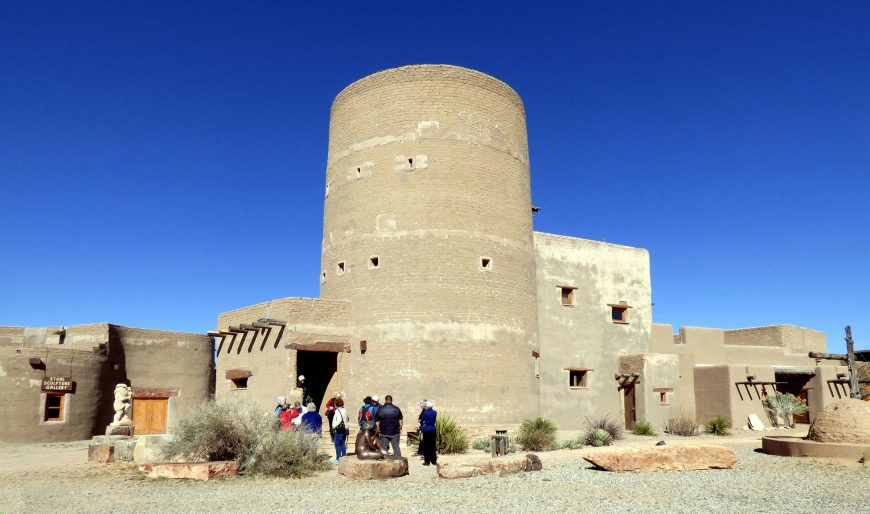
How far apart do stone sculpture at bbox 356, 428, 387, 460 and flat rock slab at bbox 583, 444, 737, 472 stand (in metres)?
4.20

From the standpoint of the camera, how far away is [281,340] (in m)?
19.9

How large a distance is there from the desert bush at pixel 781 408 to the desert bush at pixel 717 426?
2719mm

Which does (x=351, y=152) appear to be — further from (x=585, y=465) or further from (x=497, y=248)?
(x=585, y=465)

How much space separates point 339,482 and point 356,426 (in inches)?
293

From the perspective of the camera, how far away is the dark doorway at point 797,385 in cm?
2905

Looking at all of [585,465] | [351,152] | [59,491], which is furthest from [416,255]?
[59,491]

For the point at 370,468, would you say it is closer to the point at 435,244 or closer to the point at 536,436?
the point at 536,436

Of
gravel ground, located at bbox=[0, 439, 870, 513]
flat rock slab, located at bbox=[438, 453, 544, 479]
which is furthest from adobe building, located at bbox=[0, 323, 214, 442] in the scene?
flat rock slab, located at bbox=[438, 453, 544, 479]

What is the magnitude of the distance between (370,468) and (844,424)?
10.2 m

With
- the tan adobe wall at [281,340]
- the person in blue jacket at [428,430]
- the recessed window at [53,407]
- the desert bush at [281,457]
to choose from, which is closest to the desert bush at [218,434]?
the desert bush at [281,457]

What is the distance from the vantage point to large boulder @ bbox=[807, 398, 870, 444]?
14383 mm

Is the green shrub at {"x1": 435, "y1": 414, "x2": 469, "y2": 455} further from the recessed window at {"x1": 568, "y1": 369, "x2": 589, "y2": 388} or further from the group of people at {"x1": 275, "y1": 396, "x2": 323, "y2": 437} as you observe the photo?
the recessed window at {"x1": 568, "y1": 369, "x2": 589, "y2": 388}

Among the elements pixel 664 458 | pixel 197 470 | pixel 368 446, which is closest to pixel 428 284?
pixel 368 446

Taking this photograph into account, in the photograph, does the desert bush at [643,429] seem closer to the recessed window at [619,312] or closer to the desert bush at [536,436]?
the recessed window at [619,312]
